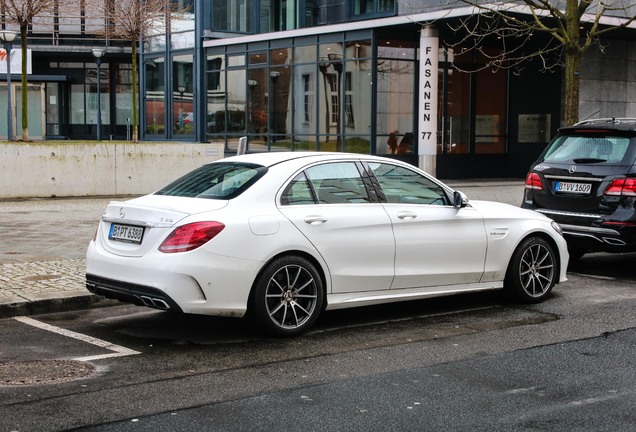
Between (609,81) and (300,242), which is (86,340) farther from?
(609,81)

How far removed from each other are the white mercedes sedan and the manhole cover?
0.82 m

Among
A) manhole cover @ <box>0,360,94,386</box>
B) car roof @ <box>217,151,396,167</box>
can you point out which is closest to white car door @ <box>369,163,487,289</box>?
car roof @ <box>217,151,396,167</box>

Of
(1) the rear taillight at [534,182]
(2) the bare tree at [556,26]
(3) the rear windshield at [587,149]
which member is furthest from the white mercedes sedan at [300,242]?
(2) the bare tree at [556,26]

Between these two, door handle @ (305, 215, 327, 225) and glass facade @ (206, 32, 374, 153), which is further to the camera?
glass facade @ (206, 32, 374, 153)

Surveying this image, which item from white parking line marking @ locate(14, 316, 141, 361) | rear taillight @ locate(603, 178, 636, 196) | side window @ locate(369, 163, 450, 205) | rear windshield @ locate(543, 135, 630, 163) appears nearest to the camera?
white parking line marking @ locate(14, 316, 141, 361)

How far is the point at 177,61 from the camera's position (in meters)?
35.4

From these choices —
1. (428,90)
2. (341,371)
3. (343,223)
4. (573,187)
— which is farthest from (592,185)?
(428,90)

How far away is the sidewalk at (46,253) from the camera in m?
8.61

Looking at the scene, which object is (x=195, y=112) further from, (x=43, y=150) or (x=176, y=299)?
(x=176, y=299)

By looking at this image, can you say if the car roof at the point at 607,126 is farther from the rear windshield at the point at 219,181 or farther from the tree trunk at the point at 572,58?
the rear windshield at the point at 219,181

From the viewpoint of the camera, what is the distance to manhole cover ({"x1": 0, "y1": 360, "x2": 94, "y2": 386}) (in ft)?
19.8

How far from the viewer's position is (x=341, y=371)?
20.9 feet

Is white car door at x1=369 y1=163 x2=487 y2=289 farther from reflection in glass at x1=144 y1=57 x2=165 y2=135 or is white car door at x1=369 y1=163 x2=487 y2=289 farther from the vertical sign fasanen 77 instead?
reflection in glass at x1=144 y1=57 x2=165 y2=135

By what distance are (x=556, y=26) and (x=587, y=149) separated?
1550 cm
